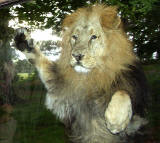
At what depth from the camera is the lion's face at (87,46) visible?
1279 millimetres

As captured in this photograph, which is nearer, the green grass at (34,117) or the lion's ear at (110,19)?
the lion's ear at (110,19)

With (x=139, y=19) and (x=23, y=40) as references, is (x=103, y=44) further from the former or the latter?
(x=23, y=40)

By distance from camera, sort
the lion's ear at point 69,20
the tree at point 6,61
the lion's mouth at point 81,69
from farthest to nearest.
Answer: the tree at point 6,61 → the lion's ear at point 69,20 → the lion's mouth at point 81,69

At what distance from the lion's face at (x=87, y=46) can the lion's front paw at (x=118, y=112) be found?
0.18 m

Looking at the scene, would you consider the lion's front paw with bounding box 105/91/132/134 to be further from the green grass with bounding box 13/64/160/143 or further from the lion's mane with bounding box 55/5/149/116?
the green grass with bounding box 13/64/160/143

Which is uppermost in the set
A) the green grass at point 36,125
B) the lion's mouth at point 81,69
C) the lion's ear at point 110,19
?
the lion's ear at point 110,19

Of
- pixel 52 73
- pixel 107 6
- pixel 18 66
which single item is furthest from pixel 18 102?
pixel 107 6

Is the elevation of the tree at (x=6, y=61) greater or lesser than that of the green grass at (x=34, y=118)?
greater

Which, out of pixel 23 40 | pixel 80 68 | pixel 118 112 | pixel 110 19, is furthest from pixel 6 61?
pixel 118 112

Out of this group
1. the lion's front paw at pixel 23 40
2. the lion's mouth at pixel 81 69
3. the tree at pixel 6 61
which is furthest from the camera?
the tree at pixel 6 61

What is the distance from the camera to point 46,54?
1513 millimetres

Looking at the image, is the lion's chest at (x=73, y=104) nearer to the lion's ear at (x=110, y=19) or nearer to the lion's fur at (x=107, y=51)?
the lion's fur at (x=107, y=51)

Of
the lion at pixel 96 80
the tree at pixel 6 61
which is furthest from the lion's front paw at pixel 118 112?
the tree at pixel 6 61

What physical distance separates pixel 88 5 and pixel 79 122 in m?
0.55
